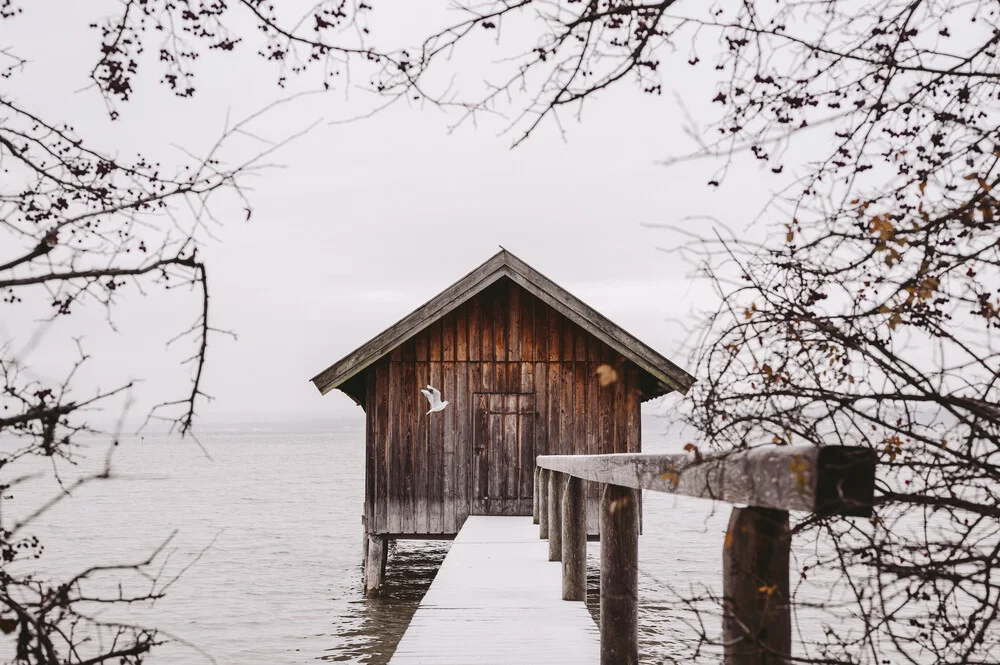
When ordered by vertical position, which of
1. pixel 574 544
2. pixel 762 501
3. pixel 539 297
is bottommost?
pixel 574 544

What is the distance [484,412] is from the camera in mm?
14211

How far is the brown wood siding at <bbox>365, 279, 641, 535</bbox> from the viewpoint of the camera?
555 inches

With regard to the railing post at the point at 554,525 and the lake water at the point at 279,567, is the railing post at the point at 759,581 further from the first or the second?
the railing post at the point at 554,525

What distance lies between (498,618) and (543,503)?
5201mm

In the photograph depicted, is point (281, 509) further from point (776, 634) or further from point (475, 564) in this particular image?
point (776, 634)

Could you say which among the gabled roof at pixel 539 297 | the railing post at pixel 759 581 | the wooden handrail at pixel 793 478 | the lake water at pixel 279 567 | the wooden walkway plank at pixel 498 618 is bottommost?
the lake water at pixel 279 567

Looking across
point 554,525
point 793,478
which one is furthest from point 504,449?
point 793,478

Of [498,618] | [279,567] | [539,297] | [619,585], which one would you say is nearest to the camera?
[619,585]

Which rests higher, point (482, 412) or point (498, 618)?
point (482, 412)

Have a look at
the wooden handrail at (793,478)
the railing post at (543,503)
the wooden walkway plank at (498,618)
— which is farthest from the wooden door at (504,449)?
the wooden handrail at (793,478)

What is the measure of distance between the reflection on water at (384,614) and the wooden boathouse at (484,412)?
122cm

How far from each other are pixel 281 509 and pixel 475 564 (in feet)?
97.8

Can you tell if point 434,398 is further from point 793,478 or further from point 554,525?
point 793,478

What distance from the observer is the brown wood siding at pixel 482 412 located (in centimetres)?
1410
